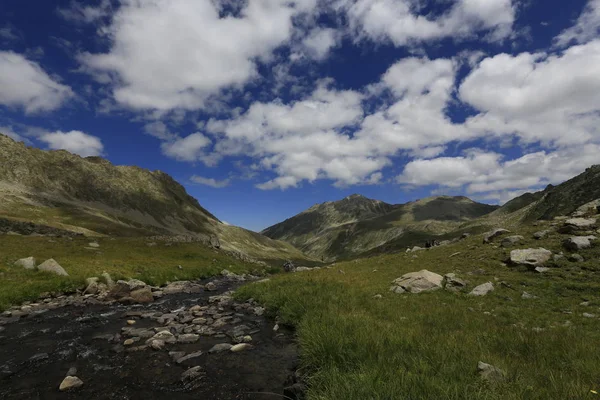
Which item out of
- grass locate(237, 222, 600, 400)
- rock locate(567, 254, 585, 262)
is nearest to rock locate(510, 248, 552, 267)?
grass locate(237, 222, 600, 400)

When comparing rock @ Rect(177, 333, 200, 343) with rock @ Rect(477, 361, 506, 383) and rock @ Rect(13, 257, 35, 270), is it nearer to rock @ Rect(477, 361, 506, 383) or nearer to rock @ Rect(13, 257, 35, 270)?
rock @ Rect(477, 361, 506, 383)

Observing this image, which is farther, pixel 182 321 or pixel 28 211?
pixel 28 211

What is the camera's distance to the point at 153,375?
12438mm

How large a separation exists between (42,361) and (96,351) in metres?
2.07

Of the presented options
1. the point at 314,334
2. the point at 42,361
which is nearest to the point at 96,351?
the point at 42,361

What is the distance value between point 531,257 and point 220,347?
23.3 metres

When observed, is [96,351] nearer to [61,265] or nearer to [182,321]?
[182,321]

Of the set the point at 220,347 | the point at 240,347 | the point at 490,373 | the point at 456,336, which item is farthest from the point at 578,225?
the point at 220,347

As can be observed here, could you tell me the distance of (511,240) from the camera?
1140 inches

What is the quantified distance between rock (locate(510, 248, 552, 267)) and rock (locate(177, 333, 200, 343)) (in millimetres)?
23609

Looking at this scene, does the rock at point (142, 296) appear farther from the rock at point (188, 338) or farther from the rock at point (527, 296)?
the rock at point (527, 296)

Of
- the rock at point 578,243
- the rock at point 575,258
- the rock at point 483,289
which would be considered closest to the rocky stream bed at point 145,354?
the rock at point 483,289

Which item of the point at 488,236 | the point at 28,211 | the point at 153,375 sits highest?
the point at 28,211

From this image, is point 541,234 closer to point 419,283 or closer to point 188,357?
point 419,283
